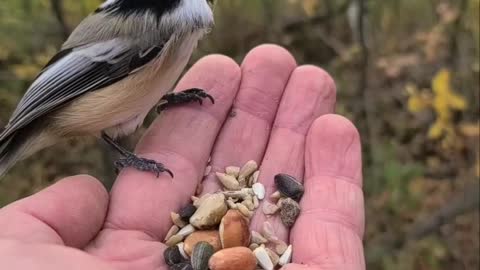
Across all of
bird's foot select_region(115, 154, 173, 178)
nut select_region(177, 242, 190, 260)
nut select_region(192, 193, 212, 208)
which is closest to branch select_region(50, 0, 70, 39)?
bird's foot select_region(115, 154, 173, 178)

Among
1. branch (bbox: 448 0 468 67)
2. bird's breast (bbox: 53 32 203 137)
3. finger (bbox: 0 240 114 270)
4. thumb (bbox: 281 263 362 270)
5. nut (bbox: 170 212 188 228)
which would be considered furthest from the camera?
branch (bbox: 448 0 468 67)

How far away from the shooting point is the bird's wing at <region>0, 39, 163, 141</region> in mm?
1230

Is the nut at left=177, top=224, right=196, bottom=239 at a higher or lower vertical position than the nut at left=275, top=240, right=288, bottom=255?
higher

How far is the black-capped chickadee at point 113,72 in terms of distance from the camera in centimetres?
123

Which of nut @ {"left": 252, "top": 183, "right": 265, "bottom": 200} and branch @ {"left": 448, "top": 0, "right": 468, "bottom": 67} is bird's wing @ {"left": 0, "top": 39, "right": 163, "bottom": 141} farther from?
branch @ {"left": 448, "top": 0, "right": 468, "bottom": 67}

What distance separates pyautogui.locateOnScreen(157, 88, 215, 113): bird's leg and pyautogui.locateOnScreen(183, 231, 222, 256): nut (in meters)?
0.30

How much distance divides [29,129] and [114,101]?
7.1 inches

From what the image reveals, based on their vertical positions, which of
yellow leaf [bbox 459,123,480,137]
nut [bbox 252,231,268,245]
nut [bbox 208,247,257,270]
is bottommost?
yellow leaf [bbox 459,123,480,137]

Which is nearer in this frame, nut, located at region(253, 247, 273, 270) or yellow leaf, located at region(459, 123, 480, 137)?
nut, located at region(253, 247, 273, 270)

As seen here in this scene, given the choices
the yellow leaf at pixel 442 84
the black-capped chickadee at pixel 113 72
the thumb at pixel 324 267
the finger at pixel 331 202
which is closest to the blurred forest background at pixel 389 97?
the yellow leaf at pixel 442 84

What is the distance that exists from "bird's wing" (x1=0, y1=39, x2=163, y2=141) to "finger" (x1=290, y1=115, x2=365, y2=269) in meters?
0.35

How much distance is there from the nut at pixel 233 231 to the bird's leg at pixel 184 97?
30 centimetres

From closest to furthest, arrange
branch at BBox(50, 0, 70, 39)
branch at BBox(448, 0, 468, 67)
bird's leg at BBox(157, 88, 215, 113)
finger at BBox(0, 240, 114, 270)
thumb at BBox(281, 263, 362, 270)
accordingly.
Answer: finger at BBox(0, 240, 114, 270) → thumb at BBox(281, 263, 362, 270) → bird's leg at BBox(157, 88, 215, 113) → branch at BBox(50, 0, 70, 39) → branch at BBox(448, 0, 468, 67)

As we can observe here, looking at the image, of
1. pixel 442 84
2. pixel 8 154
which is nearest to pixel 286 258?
pixel 8 154
